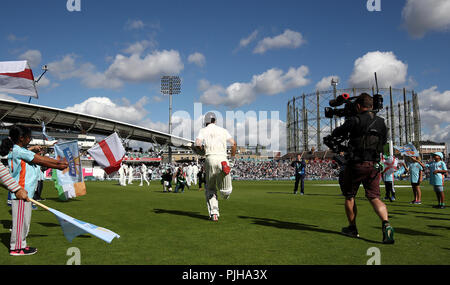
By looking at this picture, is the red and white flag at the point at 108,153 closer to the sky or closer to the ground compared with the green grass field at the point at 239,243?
closer to the sky

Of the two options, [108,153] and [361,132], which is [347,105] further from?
[108,153]

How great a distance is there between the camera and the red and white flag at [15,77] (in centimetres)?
684

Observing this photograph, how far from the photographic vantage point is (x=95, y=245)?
14.8 feet

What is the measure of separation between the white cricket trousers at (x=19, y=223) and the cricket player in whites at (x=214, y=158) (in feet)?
10.6

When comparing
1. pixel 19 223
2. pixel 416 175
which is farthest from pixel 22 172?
pixel 416 175

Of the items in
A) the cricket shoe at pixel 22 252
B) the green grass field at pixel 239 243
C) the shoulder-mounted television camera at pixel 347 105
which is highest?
the shoulder-mounted television camera at pixel 347 105

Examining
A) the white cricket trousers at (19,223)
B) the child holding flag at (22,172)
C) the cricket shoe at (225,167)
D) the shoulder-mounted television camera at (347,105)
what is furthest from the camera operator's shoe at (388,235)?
the white cricket trousers at (19,223)

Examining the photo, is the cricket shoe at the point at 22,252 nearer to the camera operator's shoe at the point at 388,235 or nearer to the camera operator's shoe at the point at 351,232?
the camera operator's shoe at the point at 351,232

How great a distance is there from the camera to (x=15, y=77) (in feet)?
22.9

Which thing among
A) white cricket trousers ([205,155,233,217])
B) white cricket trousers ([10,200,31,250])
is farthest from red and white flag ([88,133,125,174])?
white cricket trousers ([10,200,31,250])

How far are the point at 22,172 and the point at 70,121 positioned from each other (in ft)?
215

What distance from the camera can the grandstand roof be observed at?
5536 centimetres
